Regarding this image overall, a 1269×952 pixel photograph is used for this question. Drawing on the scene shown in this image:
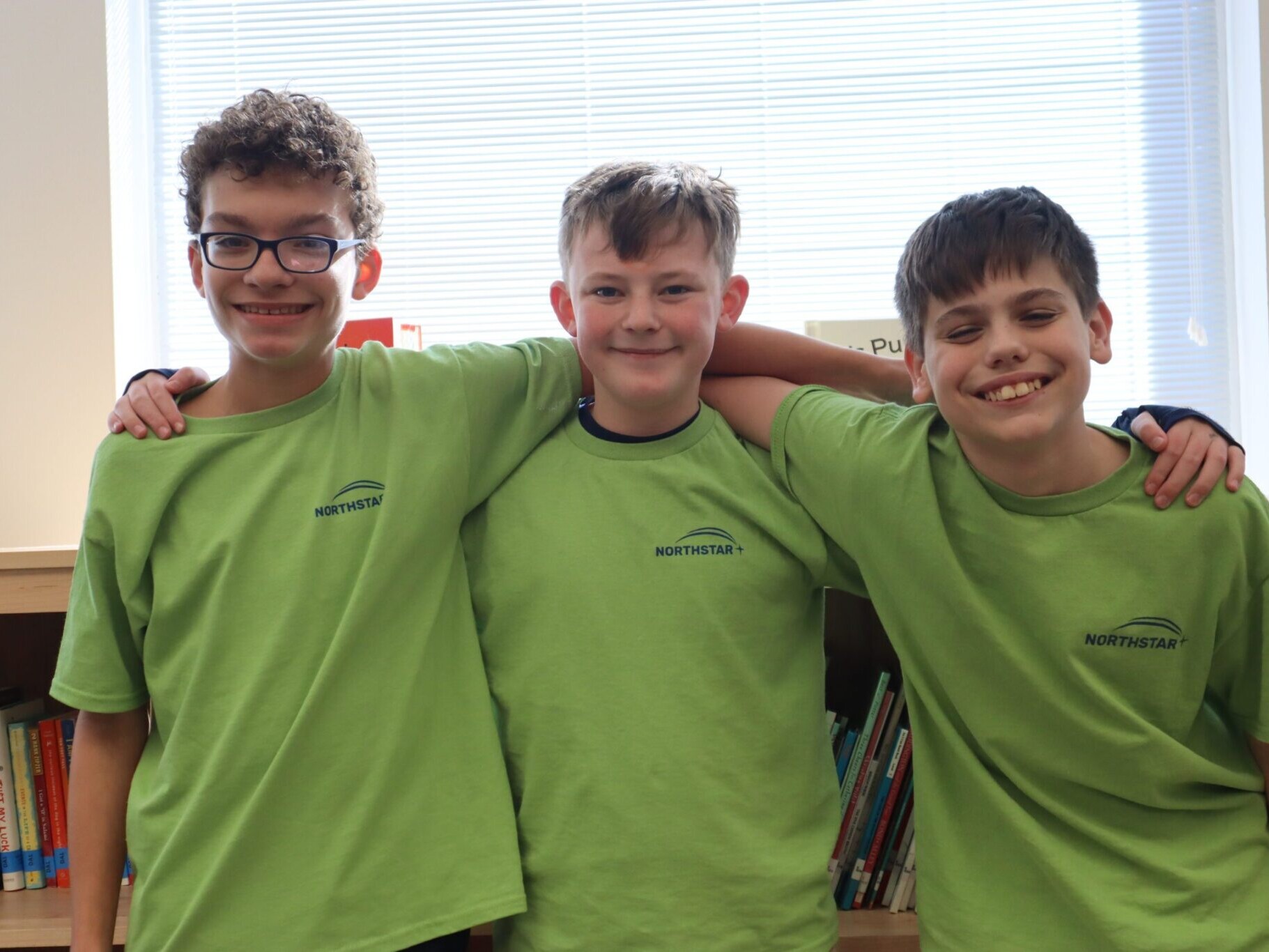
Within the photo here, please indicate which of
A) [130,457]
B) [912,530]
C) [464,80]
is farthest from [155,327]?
[912,530]

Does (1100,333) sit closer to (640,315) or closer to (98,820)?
(640,315)

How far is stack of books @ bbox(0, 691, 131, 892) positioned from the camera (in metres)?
1.63

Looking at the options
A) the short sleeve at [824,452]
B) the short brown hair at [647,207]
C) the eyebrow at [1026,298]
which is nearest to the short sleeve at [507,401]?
the short brown hair at [647,207]

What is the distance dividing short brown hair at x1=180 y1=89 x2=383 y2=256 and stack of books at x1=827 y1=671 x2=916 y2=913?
0.99 m

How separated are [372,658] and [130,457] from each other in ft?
1.23

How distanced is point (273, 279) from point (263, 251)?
42mm

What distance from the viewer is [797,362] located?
4.64 ft

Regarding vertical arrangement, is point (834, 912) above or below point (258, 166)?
below

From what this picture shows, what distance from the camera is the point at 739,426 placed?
135 centimetres

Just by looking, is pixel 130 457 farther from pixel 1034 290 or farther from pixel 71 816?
pixel 1034 290

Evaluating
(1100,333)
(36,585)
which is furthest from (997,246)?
(36,585)

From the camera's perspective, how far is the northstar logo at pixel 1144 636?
1135mm

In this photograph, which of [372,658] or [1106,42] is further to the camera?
[1106,42]

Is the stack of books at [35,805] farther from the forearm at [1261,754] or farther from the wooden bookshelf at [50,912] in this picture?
the forearm at [1261,754]
